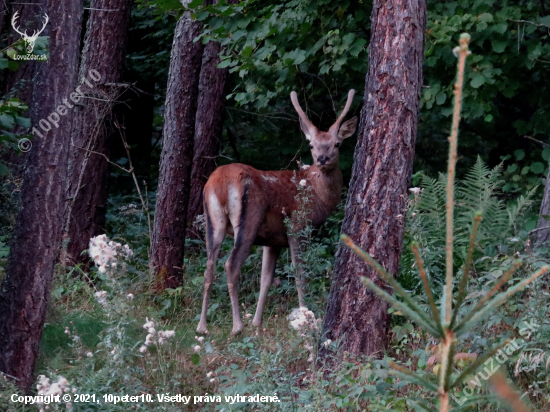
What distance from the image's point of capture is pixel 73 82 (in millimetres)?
4902

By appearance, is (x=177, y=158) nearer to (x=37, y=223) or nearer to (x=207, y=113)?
(x=207, y=113)

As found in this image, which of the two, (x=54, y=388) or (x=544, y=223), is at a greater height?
(x=544, y=223)

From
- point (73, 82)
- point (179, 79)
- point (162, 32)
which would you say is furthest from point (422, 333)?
point (162, 32)

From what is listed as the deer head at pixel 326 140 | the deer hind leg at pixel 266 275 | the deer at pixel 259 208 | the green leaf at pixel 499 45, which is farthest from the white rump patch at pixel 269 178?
the green leaf at pixel 499 45

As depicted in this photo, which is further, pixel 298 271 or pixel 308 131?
pixel 308 131

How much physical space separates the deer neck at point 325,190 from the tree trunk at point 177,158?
1.67 metres

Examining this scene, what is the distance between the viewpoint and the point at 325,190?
8.17 metres

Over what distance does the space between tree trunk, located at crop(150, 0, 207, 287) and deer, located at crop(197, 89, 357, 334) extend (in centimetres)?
85

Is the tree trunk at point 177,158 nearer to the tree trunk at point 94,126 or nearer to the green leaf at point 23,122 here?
the tree trunk at point 94,126

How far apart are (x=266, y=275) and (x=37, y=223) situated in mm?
3595

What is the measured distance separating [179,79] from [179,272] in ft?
8.19

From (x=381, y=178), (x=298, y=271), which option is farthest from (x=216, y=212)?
(x=381, y=178)

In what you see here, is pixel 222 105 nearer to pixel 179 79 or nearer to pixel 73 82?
pixel 179 79

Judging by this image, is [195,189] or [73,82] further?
[195,189]
